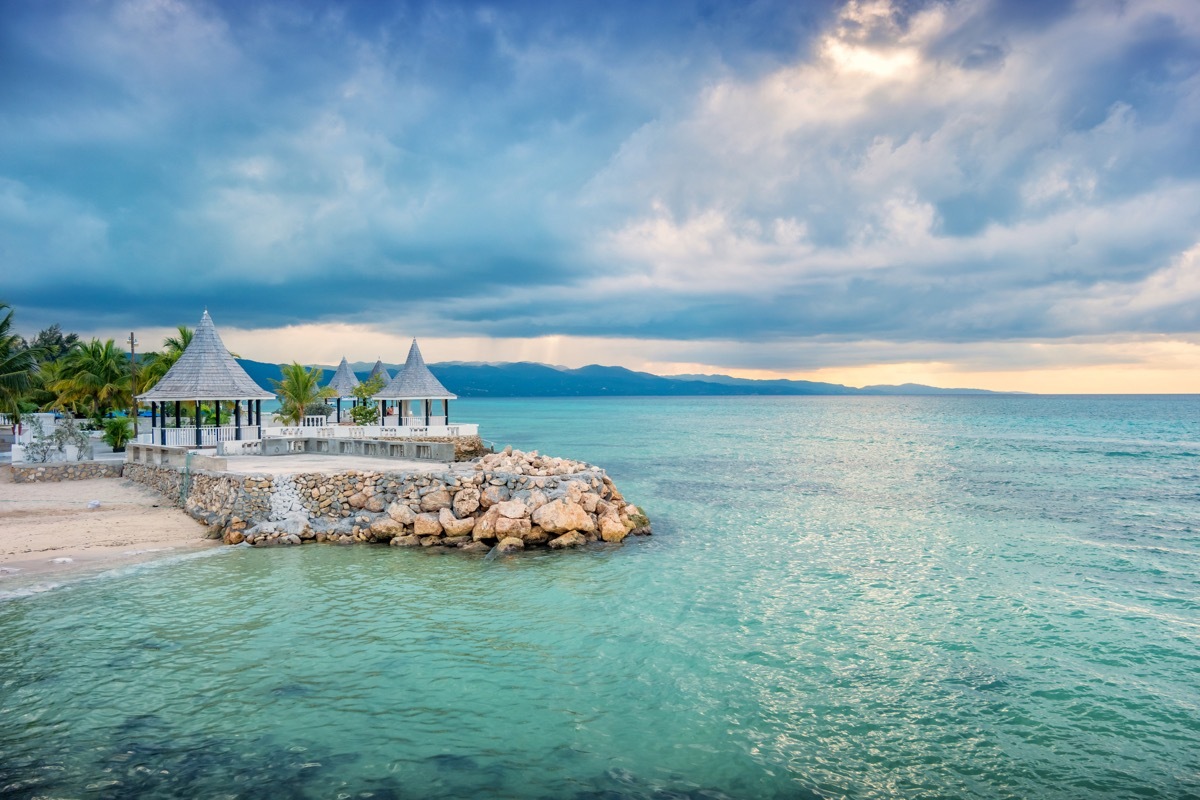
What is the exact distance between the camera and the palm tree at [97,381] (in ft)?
112

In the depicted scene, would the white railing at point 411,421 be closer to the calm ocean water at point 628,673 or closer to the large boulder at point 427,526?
the large boulder at point 427,526

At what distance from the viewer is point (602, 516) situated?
1916cm

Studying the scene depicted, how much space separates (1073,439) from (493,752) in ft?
221

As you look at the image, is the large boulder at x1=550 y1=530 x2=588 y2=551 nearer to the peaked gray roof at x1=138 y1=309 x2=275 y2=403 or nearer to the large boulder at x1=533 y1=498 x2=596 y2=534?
the large boulder at x1=533 y1=498 x2=596 y2=534

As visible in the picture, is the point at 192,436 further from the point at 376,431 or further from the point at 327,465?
the point at 327,465

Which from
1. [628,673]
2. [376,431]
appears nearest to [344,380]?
[376,431]

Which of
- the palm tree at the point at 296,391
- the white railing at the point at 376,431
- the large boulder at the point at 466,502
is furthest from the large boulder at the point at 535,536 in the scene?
the palm tree at the point at 296,391

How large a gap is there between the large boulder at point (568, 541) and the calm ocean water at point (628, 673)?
0.95 m

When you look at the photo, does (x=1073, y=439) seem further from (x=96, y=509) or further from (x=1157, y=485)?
(x=96, y=509)

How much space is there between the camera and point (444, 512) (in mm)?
18594

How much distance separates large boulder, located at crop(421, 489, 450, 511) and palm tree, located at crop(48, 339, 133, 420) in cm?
2555

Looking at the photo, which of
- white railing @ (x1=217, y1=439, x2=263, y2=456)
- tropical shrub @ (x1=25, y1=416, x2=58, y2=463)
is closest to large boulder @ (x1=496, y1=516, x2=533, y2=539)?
white railing @ (x1=217, y1=439, x2=263, y2=456)

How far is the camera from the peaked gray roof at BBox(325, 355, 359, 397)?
38.3m

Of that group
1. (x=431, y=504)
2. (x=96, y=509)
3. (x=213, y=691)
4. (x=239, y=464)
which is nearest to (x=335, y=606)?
(x=213, y=691)
